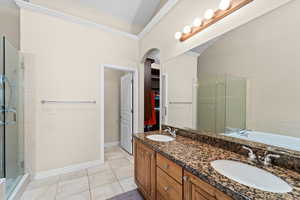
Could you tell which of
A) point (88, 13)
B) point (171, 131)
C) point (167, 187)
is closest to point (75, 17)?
point (88, 13)

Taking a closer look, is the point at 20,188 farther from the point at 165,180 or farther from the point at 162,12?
the point at 162,12

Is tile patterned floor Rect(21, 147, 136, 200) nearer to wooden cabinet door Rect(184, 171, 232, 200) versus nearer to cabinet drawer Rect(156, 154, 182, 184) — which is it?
cabinet drawer Rect(156, 154, 182, 184)

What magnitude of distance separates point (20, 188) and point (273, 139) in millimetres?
2882

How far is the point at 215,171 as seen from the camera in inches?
32.9

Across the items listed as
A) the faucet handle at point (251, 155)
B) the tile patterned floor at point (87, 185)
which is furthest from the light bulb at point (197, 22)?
the tile patterned floor at point (87, 185)

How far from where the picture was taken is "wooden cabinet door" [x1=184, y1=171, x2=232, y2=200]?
2.41 feet

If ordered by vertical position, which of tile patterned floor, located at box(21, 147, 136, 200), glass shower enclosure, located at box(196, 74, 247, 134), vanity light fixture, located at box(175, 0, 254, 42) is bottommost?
tile patterned floor, located at box(21, 147, 136, 200)

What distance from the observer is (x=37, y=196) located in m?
1.67

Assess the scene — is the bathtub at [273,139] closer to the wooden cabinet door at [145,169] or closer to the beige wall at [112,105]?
the wooden cabinet door at [145,169]

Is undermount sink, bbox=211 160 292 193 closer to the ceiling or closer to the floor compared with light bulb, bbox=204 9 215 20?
closer to the floor

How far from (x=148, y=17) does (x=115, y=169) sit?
3390 millimetres

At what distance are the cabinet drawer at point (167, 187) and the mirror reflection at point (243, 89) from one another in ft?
2.36

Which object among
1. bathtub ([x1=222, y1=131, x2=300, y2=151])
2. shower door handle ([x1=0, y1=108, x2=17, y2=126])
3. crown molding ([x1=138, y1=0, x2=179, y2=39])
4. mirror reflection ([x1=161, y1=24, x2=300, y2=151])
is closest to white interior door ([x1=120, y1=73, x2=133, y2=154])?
crown molding ([x1=138, y1=0, x2=179, y2=39])

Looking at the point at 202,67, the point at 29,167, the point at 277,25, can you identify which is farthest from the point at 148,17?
the point at 29,167
